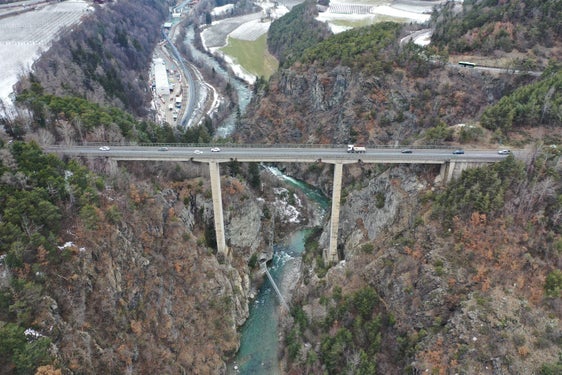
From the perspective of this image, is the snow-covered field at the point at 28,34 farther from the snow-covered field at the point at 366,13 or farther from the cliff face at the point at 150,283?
the snow-covered field at the point at 366,13

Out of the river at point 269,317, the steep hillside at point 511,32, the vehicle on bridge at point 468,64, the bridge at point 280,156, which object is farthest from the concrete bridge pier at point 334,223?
the steep hillside at point 511,32

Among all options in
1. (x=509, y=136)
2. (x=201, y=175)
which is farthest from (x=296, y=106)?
(x=509, y=136)

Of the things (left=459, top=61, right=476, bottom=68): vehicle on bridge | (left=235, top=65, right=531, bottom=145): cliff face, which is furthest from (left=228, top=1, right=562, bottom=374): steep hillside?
(left=459, top=61, right=476, bottom=68): vehicle on bridge

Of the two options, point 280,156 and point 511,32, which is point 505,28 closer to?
point 511,32

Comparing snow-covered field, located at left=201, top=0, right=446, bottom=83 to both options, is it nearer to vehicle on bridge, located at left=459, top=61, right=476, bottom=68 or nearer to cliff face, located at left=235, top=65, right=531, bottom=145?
cliff face, located at left=235, top=65, right=531, bottom=145

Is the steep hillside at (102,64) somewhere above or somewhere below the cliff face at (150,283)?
above

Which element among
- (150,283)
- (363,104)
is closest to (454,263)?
(150,283)
